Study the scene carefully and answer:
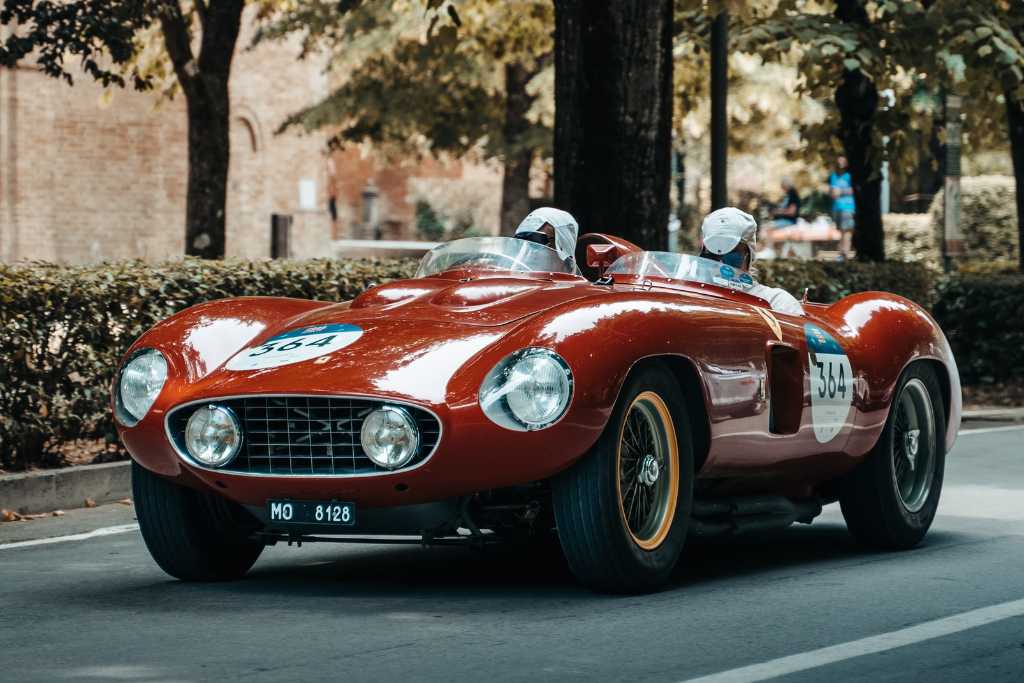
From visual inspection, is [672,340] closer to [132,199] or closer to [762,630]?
[762,630]

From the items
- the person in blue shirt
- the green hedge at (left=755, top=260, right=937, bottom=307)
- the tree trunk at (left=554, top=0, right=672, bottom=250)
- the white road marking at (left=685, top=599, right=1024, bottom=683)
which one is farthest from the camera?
the person in blue shirt

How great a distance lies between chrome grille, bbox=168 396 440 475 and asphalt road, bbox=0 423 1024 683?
1.70ft

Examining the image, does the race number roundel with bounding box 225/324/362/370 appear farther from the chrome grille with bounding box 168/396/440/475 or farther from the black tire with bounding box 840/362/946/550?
the black tire with bounding box 840/362/946/550

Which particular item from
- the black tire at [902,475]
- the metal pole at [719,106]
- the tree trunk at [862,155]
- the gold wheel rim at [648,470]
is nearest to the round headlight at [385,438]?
the gold wheel rim at [648,470]

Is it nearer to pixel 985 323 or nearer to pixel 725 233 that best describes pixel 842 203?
pixel 985 323

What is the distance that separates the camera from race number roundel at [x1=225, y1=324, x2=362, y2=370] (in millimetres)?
6750

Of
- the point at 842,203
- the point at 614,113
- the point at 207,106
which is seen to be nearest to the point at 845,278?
the point at 614,113

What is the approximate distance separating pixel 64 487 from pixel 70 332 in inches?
40.9

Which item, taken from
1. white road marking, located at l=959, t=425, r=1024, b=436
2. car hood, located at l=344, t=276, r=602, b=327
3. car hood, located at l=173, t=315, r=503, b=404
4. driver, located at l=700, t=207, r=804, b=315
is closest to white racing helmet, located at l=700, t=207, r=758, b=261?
driver, located at l=700, t=207, r=804, b=315

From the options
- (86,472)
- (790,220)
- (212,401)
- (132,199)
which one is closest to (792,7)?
(86,472)

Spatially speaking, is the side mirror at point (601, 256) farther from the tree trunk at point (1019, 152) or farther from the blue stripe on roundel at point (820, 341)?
the tree trunk at point (1019, 152)

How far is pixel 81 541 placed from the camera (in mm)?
9031

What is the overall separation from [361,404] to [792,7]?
47.8 feet

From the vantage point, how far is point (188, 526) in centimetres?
718
